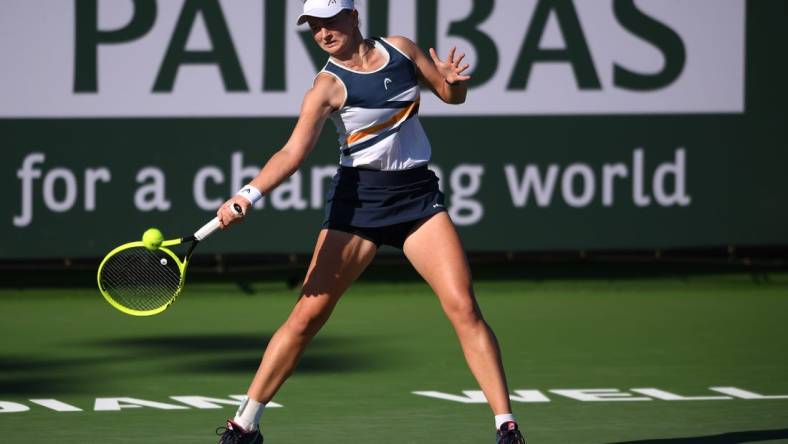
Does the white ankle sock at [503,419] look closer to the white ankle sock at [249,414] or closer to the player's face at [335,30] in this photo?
the white ankle sock at [249,414]

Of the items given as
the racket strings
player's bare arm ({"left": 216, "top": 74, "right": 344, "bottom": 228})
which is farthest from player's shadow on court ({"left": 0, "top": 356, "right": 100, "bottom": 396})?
player's bare arm ({"left": 216, "top": 74, "right": 344, "bottom": 228})

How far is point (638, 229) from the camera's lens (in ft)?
36.4

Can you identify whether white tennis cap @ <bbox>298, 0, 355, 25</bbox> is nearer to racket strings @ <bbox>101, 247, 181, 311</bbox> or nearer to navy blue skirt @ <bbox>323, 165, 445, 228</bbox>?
navy blue skirt @ <bbox>323, 165, 445, 228</bbox>

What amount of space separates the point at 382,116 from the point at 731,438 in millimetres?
1916

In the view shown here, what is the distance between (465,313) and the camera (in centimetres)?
567

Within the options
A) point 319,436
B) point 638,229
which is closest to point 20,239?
point 638,229

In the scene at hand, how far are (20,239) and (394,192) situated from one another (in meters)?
5.46

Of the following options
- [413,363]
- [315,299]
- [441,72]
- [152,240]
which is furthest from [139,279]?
[413,363]

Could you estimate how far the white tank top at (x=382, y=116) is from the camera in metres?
5.68

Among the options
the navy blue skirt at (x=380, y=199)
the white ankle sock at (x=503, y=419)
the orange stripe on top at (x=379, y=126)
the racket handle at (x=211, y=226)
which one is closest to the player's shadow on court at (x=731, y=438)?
the white ankle sock at (x=503, y=419)

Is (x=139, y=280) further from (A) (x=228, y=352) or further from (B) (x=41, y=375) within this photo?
(A) (x=228, y=352)

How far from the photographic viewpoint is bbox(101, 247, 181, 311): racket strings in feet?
19.2

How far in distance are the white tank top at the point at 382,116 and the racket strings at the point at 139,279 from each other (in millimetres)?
769

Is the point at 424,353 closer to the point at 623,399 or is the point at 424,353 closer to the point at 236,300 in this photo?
the point at 623,399
